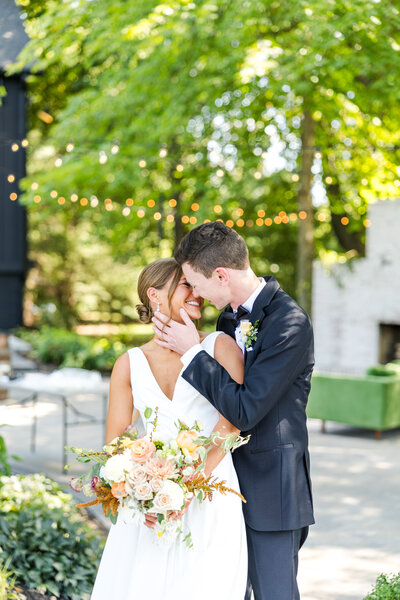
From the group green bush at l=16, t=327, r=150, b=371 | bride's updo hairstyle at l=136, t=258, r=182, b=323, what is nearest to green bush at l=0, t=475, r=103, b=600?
bride's updo hairstyle at l=136, t=258, r=182, b=323

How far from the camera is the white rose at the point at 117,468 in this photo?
7.67 feet

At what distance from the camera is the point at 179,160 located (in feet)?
48.2

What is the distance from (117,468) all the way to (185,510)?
31 centimetres

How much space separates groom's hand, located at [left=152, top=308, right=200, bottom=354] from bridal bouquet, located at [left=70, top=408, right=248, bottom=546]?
0.25 m

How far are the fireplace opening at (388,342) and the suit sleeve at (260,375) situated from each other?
43.1 ft

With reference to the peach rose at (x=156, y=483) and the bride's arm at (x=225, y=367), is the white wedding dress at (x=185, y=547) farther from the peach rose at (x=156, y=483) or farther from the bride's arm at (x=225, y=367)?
the peach rose at (x=156, y=483)

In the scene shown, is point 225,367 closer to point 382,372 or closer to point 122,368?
point 122,368

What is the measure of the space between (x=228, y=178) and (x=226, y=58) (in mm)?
2556

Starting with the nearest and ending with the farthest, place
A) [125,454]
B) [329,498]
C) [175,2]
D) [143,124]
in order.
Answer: [125,454], [329,498], [175,2], [143,124]

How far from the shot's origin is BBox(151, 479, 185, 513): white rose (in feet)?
7.57

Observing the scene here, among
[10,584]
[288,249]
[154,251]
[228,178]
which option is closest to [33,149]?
[154,251]

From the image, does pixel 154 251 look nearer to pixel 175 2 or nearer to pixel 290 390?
pixel 175 2

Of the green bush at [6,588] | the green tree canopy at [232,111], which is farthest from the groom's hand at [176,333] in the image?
the green tree canopy at [232,111]

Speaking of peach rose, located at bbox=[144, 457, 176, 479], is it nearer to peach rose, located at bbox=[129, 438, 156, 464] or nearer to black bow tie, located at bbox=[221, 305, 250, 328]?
peach rose, located at bbox=[129, 438, 156, 464]
